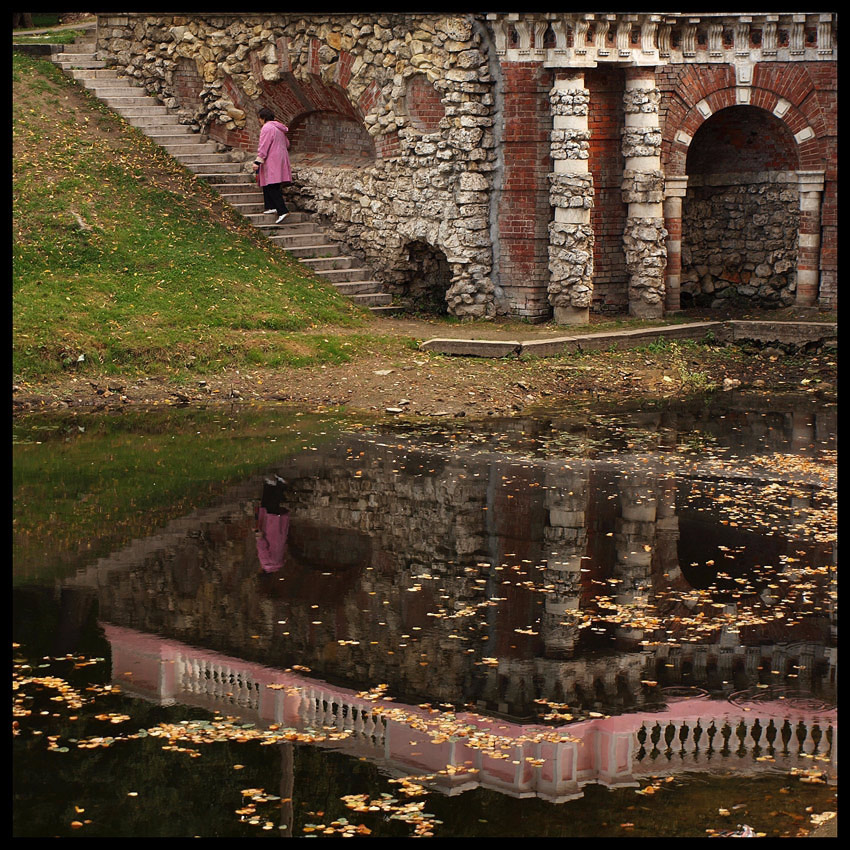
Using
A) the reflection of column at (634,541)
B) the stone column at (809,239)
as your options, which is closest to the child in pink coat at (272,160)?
the stone column at (809,239)

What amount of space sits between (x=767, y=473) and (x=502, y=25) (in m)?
9.30

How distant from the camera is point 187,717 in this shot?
7590 millimetres

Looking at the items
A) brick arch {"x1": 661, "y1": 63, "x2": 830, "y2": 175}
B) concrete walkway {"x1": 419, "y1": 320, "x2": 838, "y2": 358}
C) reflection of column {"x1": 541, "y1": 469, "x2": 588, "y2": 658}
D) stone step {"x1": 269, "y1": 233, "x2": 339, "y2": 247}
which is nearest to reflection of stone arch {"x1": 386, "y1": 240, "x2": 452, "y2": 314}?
stone step {"x1": 269, "y1": 233, "x2": 339, "y2": 247}

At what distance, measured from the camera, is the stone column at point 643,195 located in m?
20.4


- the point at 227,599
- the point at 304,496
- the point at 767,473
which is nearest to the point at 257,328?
the point at 304,496

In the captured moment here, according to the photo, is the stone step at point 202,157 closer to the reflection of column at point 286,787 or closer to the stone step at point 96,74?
the stone step at point 96,74

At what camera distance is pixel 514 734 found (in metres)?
7.40

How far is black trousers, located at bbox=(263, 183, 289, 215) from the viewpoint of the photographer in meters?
21.8

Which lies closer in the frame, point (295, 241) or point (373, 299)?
point (373, 299)

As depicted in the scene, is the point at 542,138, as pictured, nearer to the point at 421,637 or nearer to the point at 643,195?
the point at 643,195

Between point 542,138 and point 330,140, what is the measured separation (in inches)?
172

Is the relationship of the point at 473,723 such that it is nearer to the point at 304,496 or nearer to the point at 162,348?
the point at 304,496

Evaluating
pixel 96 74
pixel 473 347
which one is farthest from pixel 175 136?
pixel 473 347

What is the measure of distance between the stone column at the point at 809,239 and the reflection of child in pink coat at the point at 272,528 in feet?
39.1
